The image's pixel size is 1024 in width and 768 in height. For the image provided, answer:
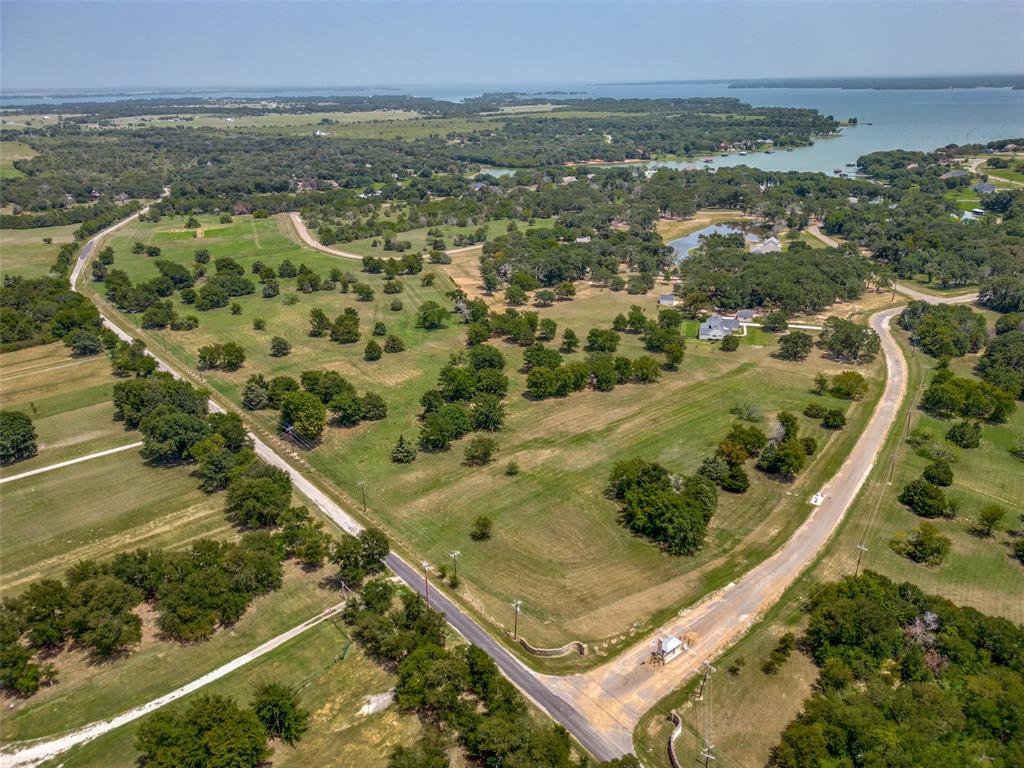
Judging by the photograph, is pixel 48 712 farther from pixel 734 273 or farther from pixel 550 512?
pixel 734 273

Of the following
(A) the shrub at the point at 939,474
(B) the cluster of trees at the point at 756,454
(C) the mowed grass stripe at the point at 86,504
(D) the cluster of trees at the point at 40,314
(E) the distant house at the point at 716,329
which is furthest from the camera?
(E) the distant house at the point at 716,329

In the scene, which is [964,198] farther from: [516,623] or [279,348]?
[516,623]

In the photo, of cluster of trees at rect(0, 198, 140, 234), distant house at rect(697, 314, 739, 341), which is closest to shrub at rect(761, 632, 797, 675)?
distant house at rect(697, 314, 739, 341)

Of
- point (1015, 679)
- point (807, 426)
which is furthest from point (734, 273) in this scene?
point (1015, 679)

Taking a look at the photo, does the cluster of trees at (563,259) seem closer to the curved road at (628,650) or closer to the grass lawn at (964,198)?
the curved road at (628,650)

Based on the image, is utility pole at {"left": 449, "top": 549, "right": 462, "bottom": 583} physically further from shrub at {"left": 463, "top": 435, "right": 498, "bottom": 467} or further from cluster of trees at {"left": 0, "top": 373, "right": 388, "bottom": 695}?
shrub at {"left": 463, "top": 435, "right": 498, "bottom": 467}

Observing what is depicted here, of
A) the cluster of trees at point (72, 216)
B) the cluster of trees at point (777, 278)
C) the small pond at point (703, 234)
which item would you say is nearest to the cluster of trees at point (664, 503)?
the cluster of trees at point (777, 278)

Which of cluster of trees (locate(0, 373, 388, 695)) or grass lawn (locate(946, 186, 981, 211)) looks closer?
cluster of trees (locate(0, 373, 388, 695))
